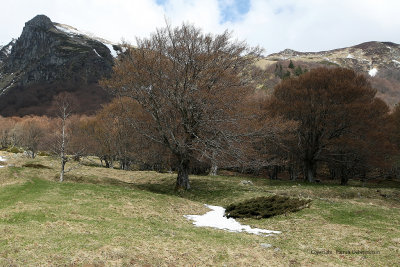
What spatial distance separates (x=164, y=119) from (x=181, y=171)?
5321 mm

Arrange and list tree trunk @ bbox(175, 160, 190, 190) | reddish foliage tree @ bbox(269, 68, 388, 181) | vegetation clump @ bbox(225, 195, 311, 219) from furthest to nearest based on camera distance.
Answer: reddish foliage tree @ bbox(269, 68, 388, 181)
tree trunk @ bbox(175, 160, 190, 190)
vegetation clump @ bbox(225, 195, 311, 219)

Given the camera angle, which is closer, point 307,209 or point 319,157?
point 307,209

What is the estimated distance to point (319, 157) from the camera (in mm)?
37750

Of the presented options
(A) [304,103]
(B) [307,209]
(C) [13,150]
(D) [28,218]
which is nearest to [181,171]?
(B) [307,209]

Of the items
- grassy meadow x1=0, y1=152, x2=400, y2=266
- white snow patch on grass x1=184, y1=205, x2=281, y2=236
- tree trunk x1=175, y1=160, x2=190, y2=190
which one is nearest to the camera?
grassy meadow x1=0, y1=152, x2=400, y2=266

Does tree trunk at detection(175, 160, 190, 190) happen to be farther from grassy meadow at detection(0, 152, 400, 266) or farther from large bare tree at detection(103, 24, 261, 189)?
grassy meadow at detection(0, 152, 400, 266)

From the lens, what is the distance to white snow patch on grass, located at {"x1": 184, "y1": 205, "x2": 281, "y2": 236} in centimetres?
1474

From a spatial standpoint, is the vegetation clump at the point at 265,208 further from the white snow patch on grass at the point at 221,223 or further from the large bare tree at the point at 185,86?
the large bare tree at the point at 185,86

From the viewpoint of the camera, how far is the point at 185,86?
2338 centimetres

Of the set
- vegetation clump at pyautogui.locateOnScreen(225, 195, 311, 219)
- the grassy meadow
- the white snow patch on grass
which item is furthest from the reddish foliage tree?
the white snow patch on grass

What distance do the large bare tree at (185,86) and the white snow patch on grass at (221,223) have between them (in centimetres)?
638

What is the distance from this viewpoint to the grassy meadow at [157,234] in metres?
8.97

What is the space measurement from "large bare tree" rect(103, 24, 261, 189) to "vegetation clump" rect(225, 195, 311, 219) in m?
5.95

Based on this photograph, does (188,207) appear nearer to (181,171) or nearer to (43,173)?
(181,171)
